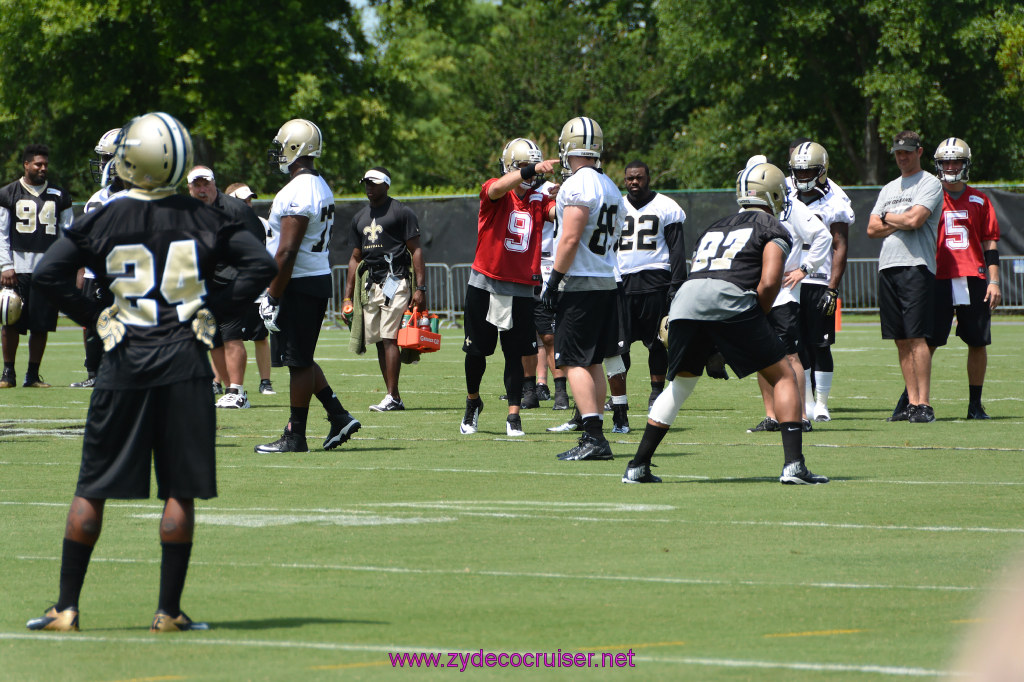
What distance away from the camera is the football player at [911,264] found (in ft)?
41.2

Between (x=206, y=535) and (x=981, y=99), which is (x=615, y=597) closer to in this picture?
(x=206, y=535)

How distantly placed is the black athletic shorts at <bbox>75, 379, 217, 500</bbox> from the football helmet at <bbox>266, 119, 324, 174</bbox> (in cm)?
553

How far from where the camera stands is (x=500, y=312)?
1144cm

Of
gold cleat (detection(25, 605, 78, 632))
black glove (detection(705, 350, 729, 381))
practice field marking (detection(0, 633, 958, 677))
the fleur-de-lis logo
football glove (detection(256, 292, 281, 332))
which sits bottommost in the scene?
practice field marking (detection(0, 633, 958, 677))

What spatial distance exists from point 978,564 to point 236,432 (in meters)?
7.12

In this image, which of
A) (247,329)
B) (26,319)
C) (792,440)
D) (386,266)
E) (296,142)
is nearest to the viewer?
(792,440)

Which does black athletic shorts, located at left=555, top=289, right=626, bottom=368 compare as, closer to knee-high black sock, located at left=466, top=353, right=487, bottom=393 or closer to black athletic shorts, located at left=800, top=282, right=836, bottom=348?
knee-high black sock, located at left=466, top=353, right=487, bottom=393

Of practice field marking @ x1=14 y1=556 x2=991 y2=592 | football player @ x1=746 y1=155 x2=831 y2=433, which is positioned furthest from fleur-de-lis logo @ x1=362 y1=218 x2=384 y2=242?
practice field marking @ x1=14 y1=556 x2=991 y2=592

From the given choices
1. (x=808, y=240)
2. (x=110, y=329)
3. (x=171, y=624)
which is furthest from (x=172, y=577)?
(x=808, y=240)

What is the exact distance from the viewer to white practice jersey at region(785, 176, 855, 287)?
12227 mm

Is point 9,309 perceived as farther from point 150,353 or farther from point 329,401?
point 150,353

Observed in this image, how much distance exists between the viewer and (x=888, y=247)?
12867mm

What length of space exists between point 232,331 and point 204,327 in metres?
9.14

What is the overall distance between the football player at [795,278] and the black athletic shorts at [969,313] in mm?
1634
